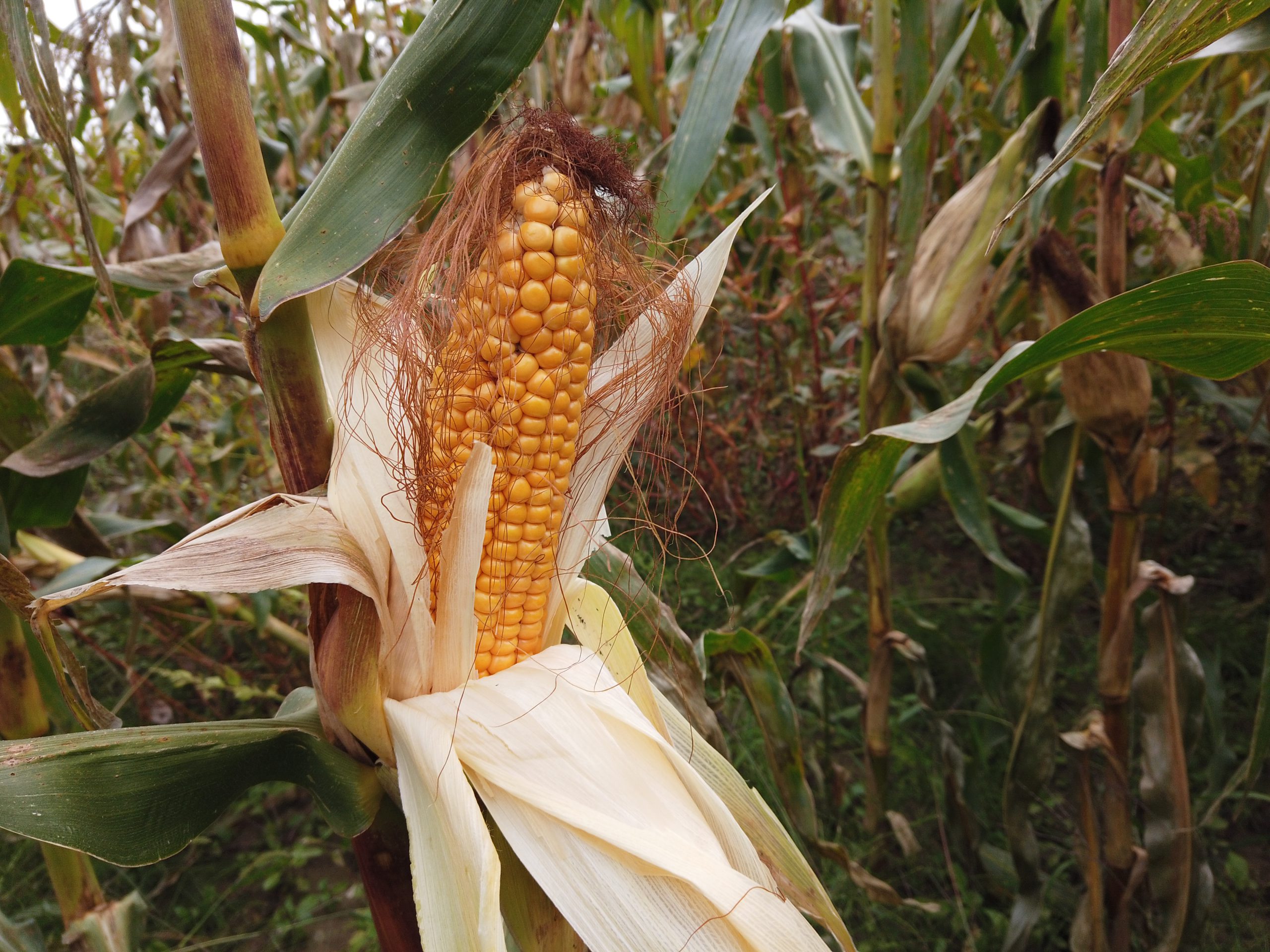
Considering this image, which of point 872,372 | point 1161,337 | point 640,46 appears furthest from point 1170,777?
point 640,46

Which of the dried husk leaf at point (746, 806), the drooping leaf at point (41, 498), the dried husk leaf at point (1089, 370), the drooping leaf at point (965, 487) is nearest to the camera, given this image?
the dried husk leaf at point (746, 806)

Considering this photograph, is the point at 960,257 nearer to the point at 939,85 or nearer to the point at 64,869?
the point at 939,85

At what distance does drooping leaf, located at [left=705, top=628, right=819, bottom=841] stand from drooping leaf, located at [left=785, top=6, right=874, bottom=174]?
872mm

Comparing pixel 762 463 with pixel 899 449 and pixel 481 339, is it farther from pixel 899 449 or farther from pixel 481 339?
→ pixel 481 339

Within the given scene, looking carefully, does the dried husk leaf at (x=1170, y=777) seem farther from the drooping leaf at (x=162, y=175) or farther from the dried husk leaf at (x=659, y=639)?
the drooping leaf at (x=162, y=175)

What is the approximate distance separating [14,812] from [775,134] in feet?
7.03

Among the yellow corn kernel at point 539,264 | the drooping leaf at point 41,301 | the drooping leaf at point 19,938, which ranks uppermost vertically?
the yellow corn kernel at point 539,264

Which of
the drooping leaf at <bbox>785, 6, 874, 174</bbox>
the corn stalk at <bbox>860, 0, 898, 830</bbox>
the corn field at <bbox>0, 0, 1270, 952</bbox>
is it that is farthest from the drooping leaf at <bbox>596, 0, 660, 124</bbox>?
the corn stalk at <bbox>860, 0, 898, 830</bbox>

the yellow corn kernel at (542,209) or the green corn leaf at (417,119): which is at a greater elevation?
the green corn leaf at (417,119)

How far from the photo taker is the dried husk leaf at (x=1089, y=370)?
1.20m

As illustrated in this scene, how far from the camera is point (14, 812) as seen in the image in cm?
57

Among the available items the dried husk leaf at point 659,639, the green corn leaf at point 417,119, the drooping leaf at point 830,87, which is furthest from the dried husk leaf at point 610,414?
the drooping leaf at point 830,87

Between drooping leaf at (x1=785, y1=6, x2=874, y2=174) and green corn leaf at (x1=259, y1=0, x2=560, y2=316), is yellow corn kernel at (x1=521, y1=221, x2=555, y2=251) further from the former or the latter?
drooping leaf at (x1=785, y1=6, x2=874, y2=174)

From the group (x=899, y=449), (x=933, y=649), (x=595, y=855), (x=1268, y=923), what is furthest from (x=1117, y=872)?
(x=595, y=855)
